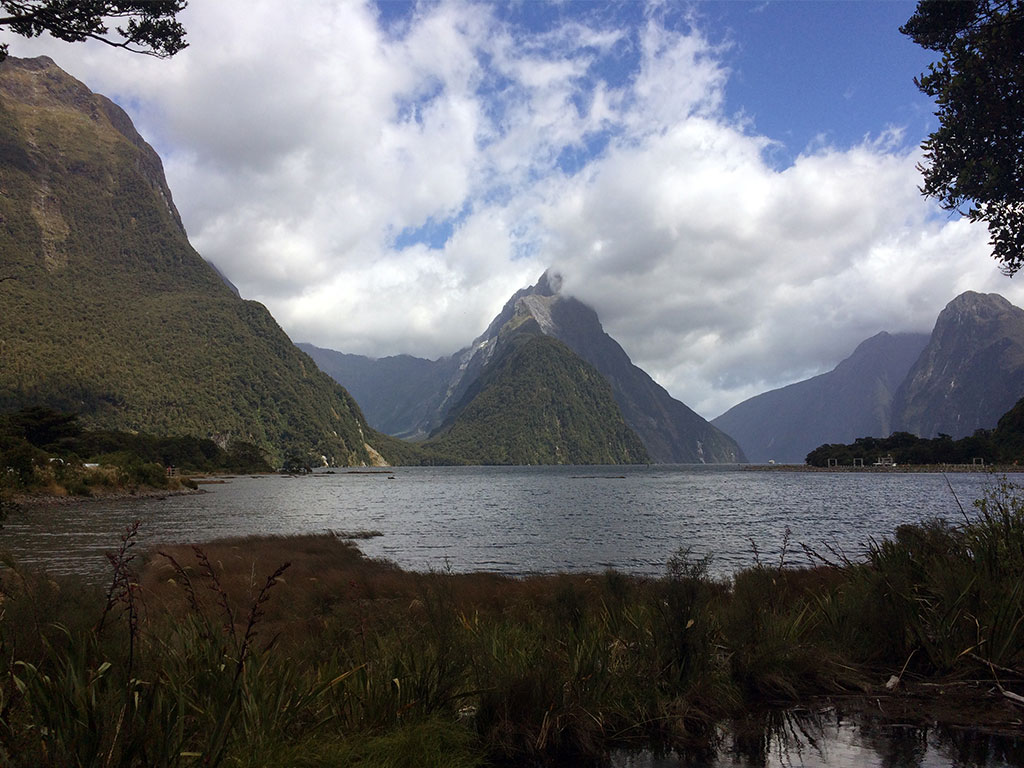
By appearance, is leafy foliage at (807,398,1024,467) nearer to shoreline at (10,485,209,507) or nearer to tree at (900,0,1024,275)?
tree at (900,0,1024,275)

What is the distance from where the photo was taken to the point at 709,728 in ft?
17.6

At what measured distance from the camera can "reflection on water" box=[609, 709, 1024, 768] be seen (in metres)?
4.62

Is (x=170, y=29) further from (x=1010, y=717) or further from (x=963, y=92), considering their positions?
(x=963, y=92)

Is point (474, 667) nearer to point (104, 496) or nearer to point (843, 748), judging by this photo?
point (843, 748)

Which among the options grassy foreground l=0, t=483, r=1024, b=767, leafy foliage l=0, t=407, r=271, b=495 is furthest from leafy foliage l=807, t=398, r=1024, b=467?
leafy foliage l=0, t=407, r=271, b=495

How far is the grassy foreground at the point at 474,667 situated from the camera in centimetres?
344

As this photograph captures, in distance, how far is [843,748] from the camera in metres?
4.92

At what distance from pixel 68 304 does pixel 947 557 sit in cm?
24504

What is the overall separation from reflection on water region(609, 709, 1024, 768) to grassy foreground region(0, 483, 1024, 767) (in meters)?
0.29

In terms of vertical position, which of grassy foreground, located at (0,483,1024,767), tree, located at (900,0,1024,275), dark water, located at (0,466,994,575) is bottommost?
dark water, located at (0,466,994,575)

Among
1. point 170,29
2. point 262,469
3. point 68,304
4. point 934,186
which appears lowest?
point 262,469

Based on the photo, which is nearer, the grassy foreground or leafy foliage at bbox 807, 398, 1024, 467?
the grassy foreground

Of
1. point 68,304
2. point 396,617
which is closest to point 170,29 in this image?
point 396,617

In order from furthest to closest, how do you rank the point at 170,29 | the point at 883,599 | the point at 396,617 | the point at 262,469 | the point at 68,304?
1. the point at 68,304
2. the point at 262,469
3. the point at 170,29
4. the point at 396,617
5. the point at 883,599
